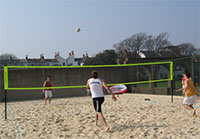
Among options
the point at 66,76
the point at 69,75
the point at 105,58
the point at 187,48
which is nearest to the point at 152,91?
the point at 69,75

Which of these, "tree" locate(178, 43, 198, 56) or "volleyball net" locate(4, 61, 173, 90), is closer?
"volleyball net" locate(4, 61, 173, 90)

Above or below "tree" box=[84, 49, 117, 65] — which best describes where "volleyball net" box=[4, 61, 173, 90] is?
below

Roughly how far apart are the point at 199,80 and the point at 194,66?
97 centimetres

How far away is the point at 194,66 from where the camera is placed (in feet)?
35.0

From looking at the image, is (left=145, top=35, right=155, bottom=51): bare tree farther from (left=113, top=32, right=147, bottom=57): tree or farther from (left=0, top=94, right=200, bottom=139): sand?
(left=0, top=94, right=200, bottom=139): sand

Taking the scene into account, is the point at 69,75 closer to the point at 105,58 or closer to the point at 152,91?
the point at 152,91

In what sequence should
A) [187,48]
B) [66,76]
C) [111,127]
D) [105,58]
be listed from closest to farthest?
[111,127], [66,76], [105,58], [187,48]

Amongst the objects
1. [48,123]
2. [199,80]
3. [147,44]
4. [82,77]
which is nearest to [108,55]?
[147,44]

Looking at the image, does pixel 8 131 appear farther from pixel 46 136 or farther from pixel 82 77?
pixel 82 77

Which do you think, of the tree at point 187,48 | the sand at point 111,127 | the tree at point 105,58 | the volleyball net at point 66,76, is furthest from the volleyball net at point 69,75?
the tree at point 187,48

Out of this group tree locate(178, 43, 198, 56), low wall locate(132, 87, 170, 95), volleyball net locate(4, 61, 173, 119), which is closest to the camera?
low wall locate(132, 87, 170, 95)

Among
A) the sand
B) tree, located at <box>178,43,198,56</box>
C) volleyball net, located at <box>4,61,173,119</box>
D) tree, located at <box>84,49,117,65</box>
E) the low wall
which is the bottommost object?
the sand

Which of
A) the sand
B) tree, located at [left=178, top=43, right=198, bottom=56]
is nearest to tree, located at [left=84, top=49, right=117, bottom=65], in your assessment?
tree, located at [left=178, top=43, right=198, bottom=56]

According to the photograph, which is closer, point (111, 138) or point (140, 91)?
point (111, 138)
